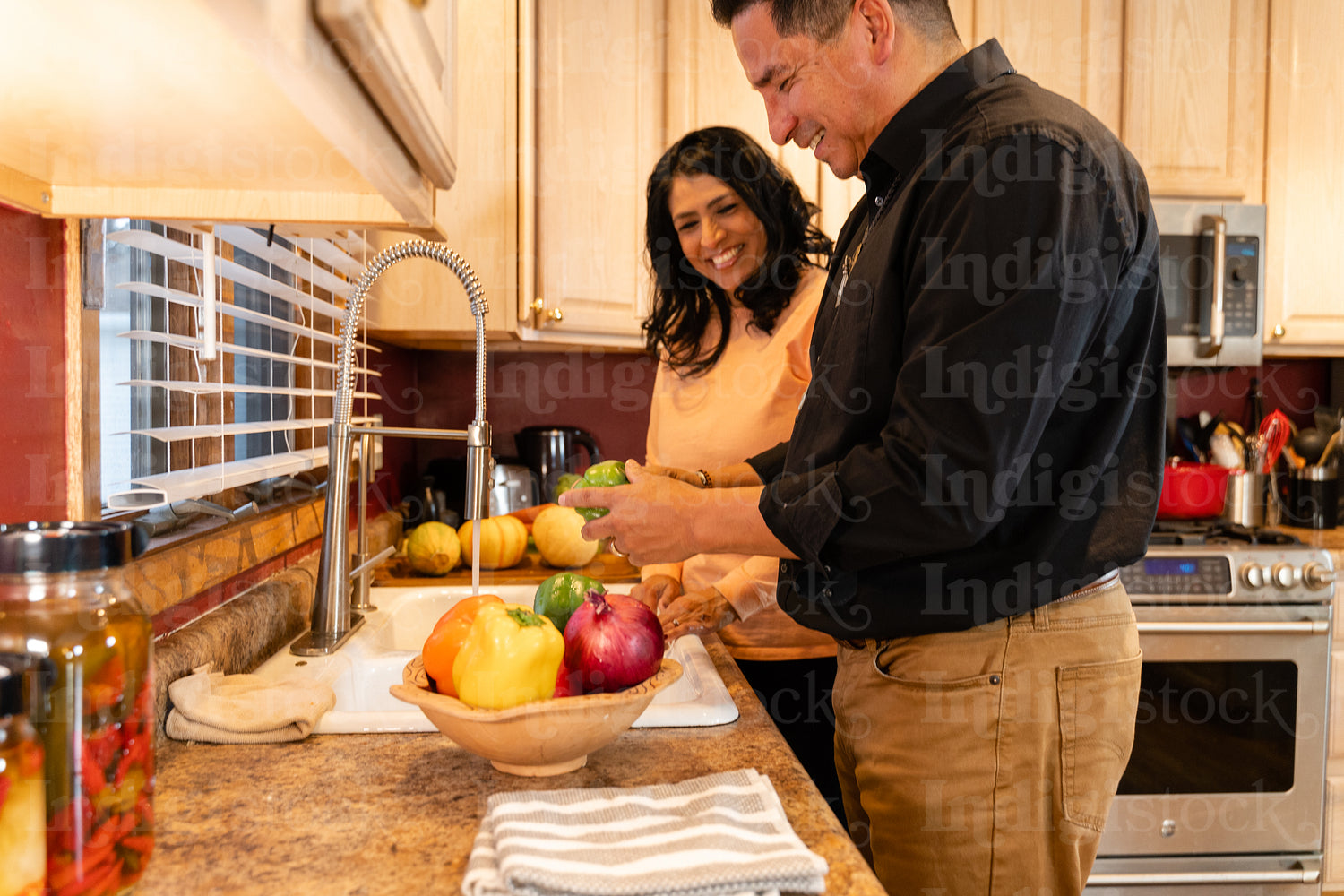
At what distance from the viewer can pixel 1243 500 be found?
91.5 inches

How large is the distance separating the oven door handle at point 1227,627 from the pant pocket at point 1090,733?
118 cm

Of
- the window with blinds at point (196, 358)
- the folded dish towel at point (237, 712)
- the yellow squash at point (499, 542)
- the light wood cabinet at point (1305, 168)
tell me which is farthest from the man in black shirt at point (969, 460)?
the light wood cabinet at point (1305, 168)

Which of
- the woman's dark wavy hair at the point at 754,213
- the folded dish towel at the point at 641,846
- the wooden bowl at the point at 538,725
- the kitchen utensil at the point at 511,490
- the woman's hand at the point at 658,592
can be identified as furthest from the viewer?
the kitchen utensil at the point at 511,490

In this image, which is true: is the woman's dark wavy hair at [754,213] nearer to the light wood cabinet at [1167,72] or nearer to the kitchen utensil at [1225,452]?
the light wood cabinet at [1167,72]

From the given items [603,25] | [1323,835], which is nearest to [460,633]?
[603,25]

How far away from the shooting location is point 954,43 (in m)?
0.97

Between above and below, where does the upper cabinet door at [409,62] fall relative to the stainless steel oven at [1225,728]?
above

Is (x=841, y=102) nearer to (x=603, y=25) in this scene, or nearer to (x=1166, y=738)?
(x=603, y=25)

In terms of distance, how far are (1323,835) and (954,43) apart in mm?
2036

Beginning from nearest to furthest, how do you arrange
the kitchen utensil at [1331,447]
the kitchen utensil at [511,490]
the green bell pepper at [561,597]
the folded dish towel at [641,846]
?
the folded dish towel at [641,846]
the green bell pepper at [561,597]
the kitchen utensil at [511,490]
the kitchen utensil at [1331,447]

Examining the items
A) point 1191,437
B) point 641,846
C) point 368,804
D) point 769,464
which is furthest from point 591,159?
point 1191,437

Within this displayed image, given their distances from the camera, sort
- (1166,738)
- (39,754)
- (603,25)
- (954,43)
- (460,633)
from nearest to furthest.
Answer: (39,754), (460,633), (954,43), (1166,738), (603,25)

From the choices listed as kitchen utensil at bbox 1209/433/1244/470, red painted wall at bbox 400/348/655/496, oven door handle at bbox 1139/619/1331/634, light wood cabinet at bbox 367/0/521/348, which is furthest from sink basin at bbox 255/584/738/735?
kitchen utensil at bbox 1209/433/1244/470

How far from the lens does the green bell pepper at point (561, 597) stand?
3.59 feet
